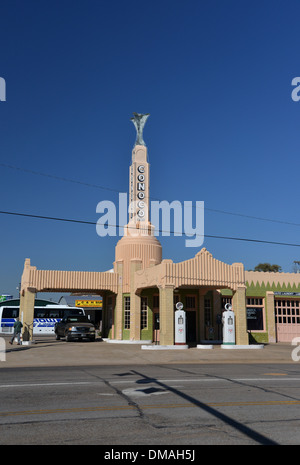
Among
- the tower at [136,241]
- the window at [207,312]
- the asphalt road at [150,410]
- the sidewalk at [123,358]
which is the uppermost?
the tower at [136,241]

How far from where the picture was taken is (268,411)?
25.0 ft

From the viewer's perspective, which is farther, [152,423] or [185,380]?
[185,380]

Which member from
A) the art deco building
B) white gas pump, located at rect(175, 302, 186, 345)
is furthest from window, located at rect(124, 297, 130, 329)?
white gas pump, located at rect(175, 302, 186, 345)

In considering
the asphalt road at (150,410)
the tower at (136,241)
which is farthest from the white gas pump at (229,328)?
the asphalt road at (150,410)

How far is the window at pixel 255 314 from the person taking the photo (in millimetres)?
A: 31719

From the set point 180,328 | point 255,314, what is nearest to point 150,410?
point 180,328

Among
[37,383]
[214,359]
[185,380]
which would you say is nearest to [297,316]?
[214,359]

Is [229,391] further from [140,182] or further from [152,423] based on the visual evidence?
[140,182]

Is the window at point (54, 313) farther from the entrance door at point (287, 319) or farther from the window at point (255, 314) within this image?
the entrance door at point (287, 319)

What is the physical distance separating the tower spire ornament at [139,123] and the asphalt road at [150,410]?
1081 inches

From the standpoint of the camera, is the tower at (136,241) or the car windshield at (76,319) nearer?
the tower at (136,241)

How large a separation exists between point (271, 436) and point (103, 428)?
2.38 m

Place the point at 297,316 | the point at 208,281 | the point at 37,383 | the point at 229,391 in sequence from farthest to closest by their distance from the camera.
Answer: the point at 297,316 < the point at 208,281 < the point at 37,383 < the point at 229,391

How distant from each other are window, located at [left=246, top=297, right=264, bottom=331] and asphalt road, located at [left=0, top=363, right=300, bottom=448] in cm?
1962
